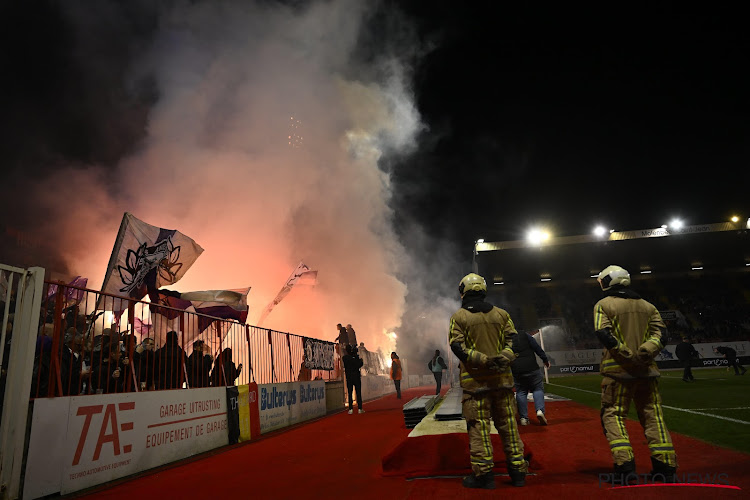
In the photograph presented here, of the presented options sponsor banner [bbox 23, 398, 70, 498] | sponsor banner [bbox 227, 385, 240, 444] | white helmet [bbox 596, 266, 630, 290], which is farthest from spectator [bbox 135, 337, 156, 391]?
white helmet [bbox 596, 266, 630, 290]

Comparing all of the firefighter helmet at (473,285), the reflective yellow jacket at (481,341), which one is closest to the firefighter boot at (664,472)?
the reflective yellow jacket at (481,341)

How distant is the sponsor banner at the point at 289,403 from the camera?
9157 millimetres

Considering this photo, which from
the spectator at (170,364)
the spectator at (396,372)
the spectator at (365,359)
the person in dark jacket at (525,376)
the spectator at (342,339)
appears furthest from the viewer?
the spectator at (365,359)

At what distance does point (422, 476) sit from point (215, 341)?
5.72 metres

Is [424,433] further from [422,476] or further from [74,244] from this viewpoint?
[74,244]

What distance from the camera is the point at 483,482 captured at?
3.63 metres

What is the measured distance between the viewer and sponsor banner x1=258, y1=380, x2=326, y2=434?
9.16 meters

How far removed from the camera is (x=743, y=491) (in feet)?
10.5

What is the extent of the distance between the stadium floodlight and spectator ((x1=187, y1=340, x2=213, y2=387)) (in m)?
35.2

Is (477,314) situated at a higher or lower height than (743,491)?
higher

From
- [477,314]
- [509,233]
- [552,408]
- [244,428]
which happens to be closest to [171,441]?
[244,428]

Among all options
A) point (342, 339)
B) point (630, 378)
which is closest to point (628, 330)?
point (630, 378)

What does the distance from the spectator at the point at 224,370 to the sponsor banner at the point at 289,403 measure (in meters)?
0.62

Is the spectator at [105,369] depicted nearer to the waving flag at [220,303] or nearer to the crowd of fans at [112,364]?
the crowd of fans at [112,364]
